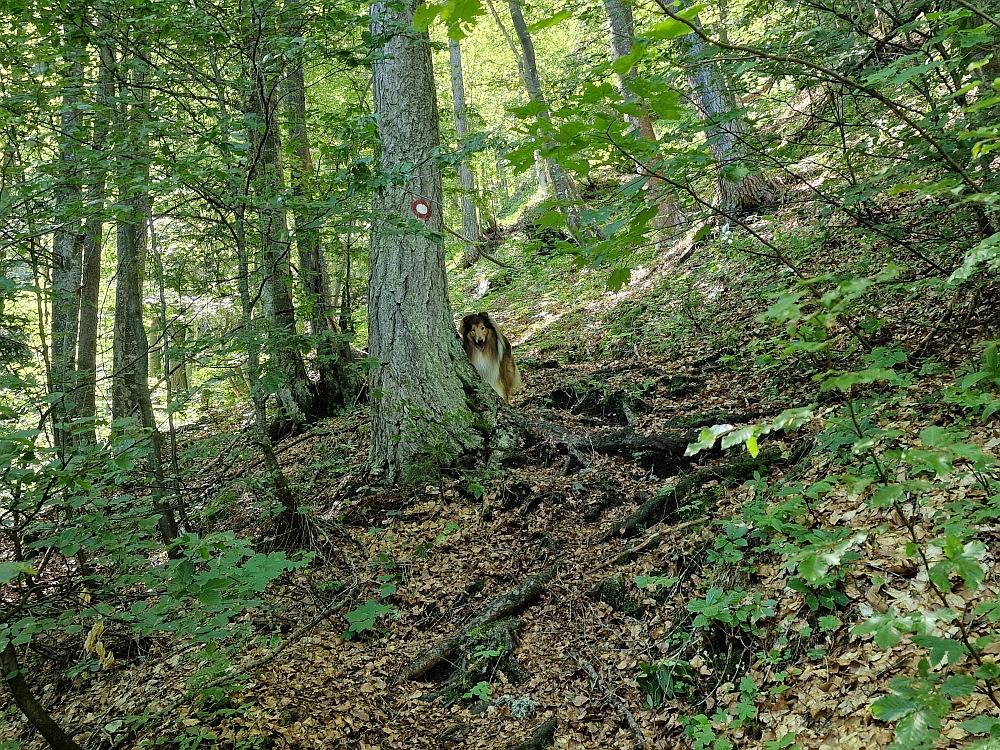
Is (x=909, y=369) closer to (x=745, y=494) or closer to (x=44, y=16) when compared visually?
(x=745, y=494)

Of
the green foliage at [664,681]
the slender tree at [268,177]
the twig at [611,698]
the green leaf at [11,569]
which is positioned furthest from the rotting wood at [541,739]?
the slender tree at [268,177]

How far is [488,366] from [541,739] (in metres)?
3.81

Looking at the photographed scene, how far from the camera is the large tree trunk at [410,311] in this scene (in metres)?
5.65

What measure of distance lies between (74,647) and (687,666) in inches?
152

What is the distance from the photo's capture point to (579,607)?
414cm

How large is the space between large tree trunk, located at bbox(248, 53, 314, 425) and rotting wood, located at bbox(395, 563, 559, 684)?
6.66 ft

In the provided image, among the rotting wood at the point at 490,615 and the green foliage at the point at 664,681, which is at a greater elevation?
the rotting wood at the point at 490,615

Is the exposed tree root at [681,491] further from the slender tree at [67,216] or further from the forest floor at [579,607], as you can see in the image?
the slender tree at [67,216]

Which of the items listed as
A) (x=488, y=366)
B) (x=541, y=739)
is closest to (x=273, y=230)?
(x=488, y=366)

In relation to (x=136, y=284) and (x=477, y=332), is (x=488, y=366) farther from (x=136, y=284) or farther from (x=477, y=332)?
(x=136, y=284)

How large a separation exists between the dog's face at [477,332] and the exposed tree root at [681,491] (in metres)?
2.43

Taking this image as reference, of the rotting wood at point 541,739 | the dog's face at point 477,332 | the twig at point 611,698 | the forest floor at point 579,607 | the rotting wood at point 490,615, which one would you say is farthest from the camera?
the dog's face at point 477,332

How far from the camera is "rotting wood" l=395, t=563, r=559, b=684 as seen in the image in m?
3.95

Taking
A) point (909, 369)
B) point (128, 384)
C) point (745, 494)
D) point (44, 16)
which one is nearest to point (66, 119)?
point (44, 16)
